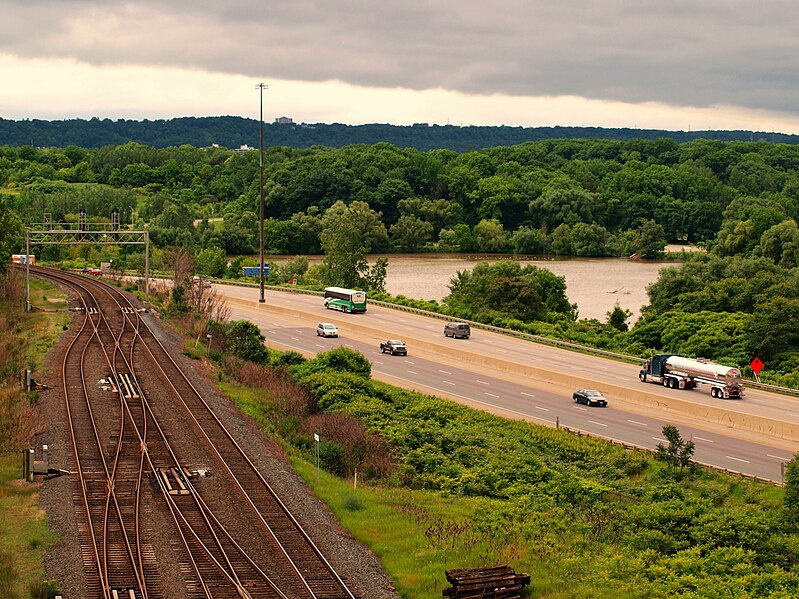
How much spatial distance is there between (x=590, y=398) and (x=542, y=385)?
17.4 feet

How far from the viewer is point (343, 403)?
146 feet

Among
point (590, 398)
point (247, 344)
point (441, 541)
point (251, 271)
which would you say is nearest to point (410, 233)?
point (251, 271)

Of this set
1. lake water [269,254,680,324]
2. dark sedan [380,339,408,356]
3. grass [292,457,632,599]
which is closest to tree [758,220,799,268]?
lake water [269,254,680,324]

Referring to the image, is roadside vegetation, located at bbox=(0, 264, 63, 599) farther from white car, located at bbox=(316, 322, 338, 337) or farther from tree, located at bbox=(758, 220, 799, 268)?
tree, located at bbox=(758, 220, 799, 268)

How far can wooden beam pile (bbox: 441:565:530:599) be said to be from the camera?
20.8m

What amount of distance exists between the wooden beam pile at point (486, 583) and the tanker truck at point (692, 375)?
33.5 metres

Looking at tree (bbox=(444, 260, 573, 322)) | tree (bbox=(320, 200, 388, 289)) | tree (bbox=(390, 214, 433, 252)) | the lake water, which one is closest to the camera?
tree (bbox=(444, 260, 573, 322))

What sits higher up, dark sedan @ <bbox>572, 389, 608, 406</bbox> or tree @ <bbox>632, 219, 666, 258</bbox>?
tree @ <bbox>632, 219, 666, 258</bbox>

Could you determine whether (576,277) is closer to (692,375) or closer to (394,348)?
(394,348)

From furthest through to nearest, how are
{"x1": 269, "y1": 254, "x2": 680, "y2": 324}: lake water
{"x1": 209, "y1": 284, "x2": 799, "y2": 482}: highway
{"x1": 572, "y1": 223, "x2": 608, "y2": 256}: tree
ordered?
{"x1": 572, "y1": 223, "x2": 608, "y2": 256}: tree < {"x1": 269, "y1": 254, "x2": 680, "y2": 324}: lake water < {"x1": 209, "y1": 284, "x2": 799, "y2": 482}: highway

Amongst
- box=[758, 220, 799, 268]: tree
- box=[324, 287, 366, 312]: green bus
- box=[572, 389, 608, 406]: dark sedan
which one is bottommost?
box=[572, 389, 608, 406]: dark sedan

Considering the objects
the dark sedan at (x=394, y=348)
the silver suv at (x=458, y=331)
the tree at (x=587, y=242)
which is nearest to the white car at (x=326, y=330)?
the dark sedan at (x=394, y=348)

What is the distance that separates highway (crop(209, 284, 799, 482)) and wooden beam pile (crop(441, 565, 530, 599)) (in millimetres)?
21004

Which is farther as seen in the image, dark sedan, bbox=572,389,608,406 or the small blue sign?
the small blue sign
